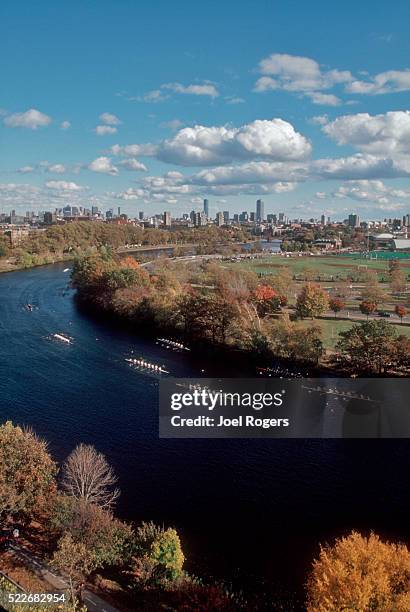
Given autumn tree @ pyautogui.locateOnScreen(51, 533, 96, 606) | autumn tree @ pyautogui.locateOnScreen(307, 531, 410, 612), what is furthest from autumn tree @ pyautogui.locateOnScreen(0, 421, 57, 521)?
autumn tree @ pyautogui.locateOnScreen(307, 531, 410, 612)

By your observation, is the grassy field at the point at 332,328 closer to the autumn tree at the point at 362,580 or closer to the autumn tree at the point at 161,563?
the autumn tree at the point at 161,563

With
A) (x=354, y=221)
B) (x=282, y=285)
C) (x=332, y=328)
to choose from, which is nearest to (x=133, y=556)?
(x=332, y=328)

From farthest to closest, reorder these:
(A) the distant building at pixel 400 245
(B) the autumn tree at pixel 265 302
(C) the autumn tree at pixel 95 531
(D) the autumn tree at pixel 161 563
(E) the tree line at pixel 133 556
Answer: (A) the distant building at pixel 400 245 < (B) the autumn tree at pixel 265 302 < (C) the autumn tree at pixel 95 531 < (D) the autumn tree at pixel 161 563 < (E) the tree line at pixel 133 556

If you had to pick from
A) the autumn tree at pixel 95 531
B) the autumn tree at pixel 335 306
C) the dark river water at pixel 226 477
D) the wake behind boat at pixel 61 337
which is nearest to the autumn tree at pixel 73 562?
the autumn tree at pixel 95 531

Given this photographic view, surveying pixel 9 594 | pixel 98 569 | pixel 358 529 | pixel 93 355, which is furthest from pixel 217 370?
pixel 9 594

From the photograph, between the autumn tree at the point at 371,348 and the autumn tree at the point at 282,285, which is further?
the autumn tree at the point at 282,285

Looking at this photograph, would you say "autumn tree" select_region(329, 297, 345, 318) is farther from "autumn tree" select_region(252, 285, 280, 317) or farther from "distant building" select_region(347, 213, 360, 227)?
"distant building" select_region(347, 213, 360, 227)

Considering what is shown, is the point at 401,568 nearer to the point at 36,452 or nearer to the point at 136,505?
the point at 136,505
